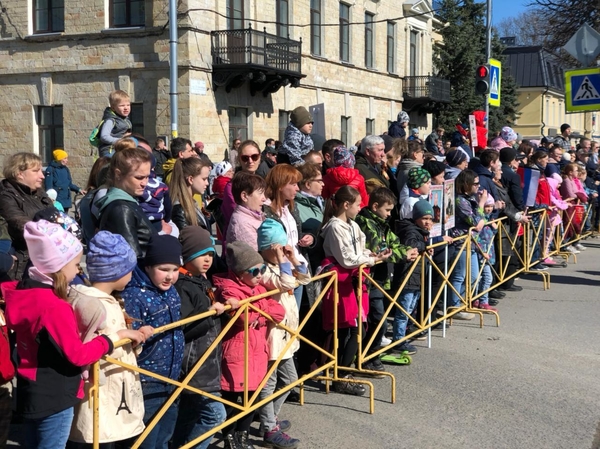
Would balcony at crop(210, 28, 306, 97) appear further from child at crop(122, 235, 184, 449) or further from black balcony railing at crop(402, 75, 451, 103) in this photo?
child at crop(122, 235, 184, 449)

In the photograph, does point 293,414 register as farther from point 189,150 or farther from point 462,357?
point 189,150

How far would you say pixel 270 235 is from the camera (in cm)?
507

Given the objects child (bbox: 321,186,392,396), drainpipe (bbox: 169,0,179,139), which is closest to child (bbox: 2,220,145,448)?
child (bbox: 321,186,392,396)

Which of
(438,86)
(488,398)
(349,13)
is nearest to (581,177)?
(488,398)

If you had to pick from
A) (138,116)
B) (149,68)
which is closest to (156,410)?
(149,68)

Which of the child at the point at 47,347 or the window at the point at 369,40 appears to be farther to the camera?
the window at the point at 369,40

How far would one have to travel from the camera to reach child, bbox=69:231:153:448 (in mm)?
3564

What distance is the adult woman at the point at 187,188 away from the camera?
18.7 feet

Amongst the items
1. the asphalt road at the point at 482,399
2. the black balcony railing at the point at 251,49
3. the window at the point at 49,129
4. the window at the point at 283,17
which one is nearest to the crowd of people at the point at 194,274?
the asphalt road at the point at 482,399

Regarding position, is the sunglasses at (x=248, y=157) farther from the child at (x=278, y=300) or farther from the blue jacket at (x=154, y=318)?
the blue jacket at (x=154, y=318)

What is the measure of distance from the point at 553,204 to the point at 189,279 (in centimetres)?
928

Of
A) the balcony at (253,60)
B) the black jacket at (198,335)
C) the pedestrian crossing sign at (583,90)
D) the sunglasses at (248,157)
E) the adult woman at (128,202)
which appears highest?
the balcony at (253,60)

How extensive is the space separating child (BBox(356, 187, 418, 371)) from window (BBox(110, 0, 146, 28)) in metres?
17.0

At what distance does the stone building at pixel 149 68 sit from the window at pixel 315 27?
0.94 ft
